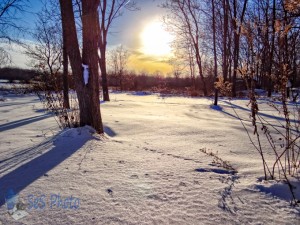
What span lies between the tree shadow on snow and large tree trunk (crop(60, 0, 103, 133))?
0.38 metres

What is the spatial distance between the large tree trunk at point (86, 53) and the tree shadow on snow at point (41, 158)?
0.38m

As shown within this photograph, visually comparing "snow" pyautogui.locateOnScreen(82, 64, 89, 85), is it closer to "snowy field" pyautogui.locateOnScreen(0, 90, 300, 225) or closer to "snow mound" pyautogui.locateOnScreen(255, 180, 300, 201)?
"snowy field" pyautogui.locateOnScreen(0, 90, 300, 225)

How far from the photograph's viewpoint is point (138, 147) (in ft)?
9.20

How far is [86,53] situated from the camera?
336 cm

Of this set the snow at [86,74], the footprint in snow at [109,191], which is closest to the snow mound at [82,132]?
the snow at [86,74]

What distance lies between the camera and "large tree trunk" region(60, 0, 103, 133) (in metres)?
3.33

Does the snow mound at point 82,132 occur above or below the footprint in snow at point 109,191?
above

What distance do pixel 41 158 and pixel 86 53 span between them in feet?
5.98

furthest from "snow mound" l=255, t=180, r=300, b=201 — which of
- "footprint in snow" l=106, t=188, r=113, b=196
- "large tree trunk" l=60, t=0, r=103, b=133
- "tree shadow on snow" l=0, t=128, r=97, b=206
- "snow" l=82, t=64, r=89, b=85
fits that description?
"snow" l=82, t=64, r=89, b=85

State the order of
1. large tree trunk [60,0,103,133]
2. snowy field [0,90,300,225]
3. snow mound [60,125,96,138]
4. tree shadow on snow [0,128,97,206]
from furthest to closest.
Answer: large tree trunk [60,0,103,133]
snow mound [60,125,96,138]
tree shadow on snow [0,128,97,206]
snowy field [0,90,300,225]

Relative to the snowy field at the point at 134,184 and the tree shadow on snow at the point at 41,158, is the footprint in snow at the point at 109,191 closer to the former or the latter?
the snowy field at the point at 134,184

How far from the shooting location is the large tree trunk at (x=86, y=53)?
3332 millimetres

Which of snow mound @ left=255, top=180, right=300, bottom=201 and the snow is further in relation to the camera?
the snow

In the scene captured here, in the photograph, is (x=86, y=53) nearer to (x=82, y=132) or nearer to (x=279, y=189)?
(x=82, y=132)
